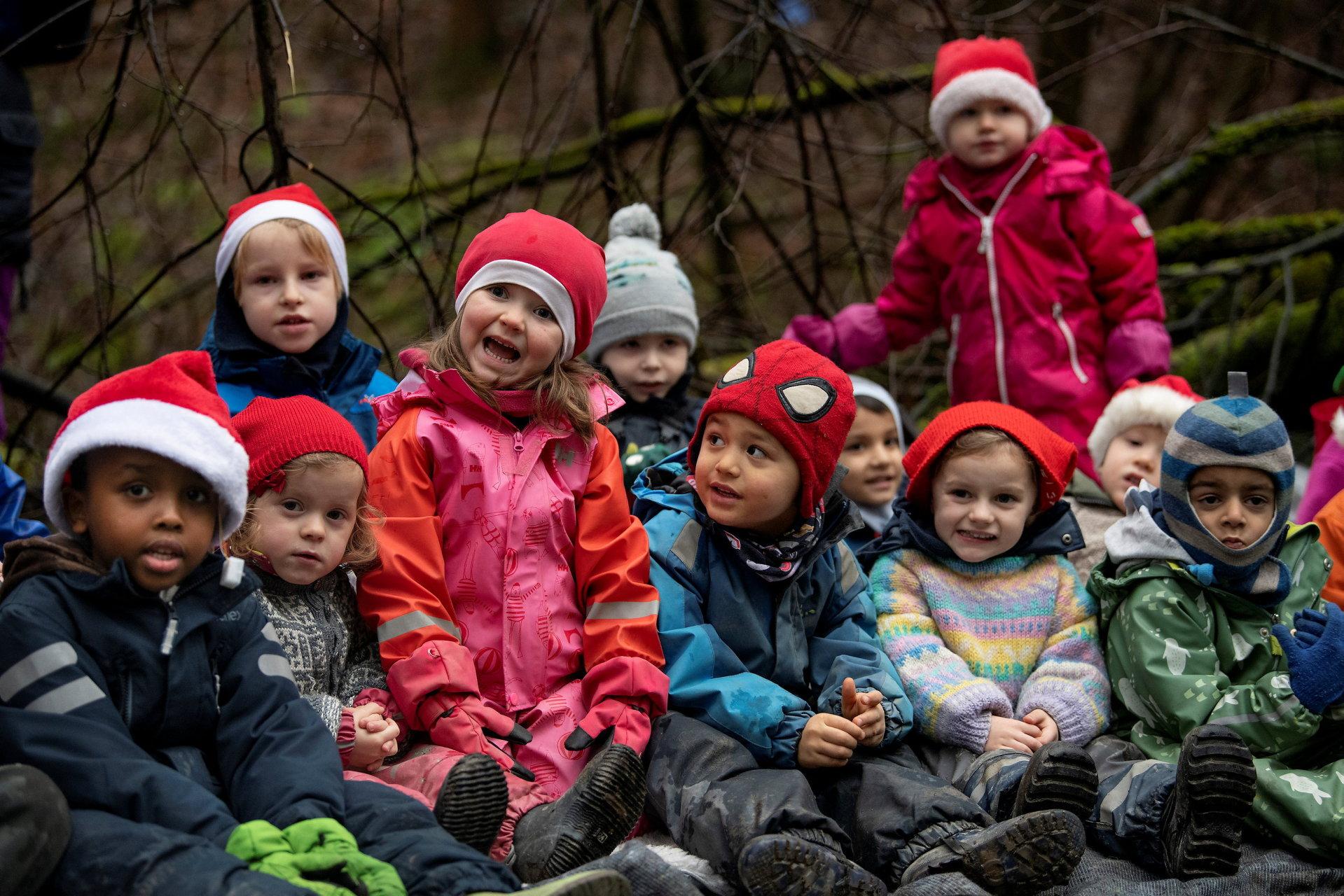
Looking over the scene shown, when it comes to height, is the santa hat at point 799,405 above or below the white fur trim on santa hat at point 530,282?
below

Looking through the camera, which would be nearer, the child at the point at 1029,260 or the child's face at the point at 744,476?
the child's face at the point at 744,476

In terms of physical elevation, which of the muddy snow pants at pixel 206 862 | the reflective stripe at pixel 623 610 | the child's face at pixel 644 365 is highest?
the child's face at pixel 644 365

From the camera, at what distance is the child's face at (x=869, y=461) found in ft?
14.1

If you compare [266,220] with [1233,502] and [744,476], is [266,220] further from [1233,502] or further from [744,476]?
[1233,502]

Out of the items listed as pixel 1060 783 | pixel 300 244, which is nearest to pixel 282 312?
pixel 300 244

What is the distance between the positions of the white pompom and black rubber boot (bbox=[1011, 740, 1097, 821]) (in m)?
2.32

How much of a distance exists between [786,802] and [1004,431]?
1.31m

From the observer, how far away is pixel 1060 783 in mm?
2918

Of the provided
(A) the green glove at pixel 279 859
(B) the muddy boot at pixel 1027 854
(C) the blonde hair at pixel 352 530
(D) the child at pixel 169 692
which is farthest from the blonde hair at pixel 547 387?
(B) the muddy boot at pixel 1027 854

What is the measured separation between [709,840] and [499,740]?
561 millimetres

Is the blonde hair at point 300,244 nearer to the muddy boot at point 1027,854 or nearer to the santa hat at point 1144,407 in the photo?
the muddy boot at point 1027,854

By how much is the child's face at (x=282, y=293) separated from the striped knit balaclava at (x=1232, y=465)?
2.33 m

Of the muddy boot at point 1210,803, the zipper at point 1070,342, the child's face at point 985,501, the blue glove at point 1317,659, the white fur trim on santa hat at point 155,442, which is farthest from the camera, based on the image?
the zipper at point 1070,342

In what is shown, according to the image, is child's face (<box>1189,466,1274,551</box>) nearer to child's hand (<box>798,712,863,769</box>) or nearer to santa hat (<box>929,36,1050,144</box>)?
child's hand (<box>798,712,863,769</box>)
